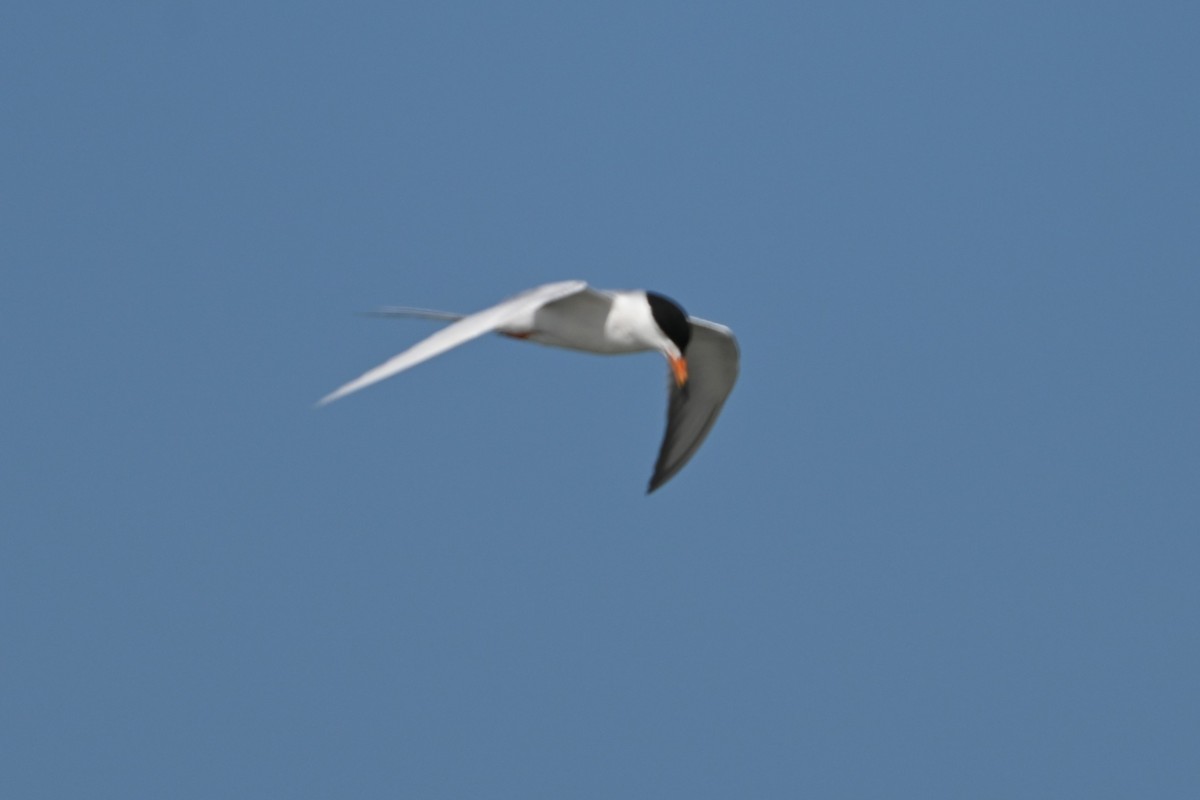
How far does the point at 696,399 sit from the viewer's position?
1507 centimetres

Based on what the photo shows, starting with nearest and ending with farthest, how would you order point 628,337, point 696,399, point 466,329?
1. point 466,329
2. point 628,337
3. point 696,399

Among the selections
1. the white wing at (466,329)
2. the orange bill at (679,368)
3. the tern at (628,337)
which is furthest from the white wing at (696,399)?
the white wing at (466,329)

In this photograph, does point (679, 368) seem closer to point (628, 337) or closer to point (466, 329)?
point (628, 337)

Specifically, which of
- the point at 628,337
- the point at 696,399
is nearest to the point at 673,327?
the point at 628,337

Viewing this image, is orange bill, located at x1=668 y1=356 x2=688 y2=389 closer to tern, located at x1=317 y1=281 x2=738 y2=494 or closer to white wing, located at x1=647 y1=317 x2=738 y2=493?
tern, located at x1=317 y1=281 x2=738 y2=494

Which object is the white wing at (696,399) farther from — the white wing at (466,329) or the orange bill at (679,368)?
the white wing at (466,329)

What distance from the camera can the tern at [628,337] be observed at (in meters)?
11.0

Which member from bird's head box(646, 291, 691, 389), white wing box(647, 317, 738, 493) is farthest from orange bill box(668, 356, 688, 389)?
white wing box(647, 317, 738, 493)

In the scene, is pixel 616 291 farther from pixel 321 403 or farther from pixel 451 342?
pixel 321 403

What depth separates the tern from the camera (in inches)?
434

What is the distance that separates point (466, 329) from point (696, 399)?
4.42 meters

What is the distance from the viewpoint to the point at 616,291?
13148 mm

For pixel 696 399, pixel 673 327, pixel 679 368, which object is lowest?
pixel 696 399

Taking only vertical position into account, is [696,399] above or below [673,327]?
below
